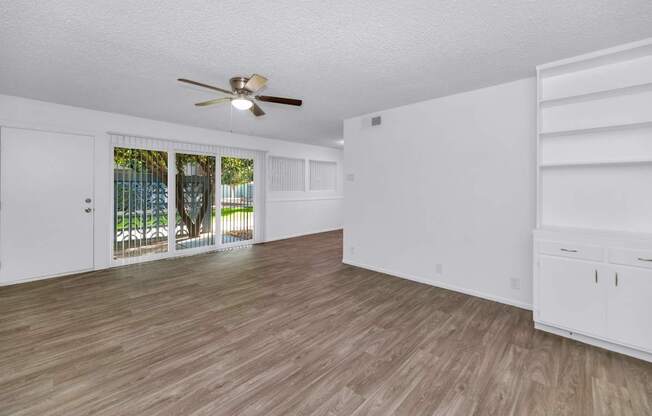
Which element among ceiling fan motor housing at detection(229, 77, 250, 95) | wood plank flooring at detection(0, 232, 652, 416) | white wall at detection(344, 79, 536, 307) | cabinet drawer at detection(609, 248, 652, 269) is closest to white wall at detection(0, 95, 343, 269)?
wood plank flooring at detection(0, 232, 652, 416)

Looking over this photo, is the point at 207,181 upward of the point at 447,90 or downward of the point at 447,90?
downward

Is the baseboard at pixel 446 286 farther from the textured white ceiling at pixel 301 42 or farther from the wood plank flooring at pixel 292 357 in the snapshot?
the textured white ceiling at pixel 301 42

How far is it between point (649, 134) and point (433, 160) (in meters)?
1.97

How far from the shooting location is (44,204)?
4.15 metres

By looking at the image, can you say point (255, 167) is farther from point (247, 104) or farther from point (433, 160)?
point (433, 160)

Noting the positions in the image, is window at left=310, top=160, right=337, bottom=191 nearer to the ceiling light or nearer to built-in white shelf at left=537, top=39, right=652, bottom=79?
the ceiling light

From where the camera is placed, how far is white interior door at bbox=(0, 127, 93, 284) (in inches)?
153

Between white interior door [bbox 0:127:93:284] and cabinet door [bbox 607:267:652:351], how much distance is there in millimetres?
6506

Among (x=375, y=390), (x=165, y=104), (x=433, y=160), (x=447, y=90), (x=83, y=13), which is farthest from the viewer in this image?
(x=165, y=104)

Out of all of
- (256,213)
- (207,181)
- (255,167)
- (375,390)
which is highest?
(255,167)

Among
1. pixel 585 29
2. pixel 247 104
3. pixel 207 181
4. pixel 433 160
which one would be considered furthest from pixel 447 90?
pixel 207 181

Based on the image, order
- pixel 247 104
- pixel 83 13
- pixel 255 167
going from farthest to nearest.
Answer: pixel 255 167 < pixel 247 104 < pixel 83 13

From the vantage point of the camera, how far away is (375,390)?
190cm

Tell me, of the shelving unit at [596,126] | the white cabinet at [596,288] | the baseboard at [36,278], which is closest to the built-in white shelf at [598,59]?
the shelving unit at [596,126]
